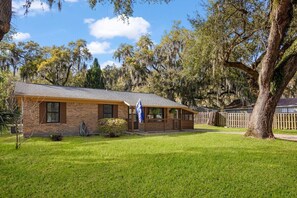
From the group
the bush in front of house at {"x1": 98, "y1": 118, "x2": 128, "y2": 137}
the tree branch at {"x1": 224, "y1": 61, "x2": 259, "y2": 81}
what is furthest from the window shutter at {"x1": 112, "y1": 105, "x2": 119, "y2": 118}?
the tree branch at {"x1": 224, "y1": 61, "x2": 259, "y2": 81}

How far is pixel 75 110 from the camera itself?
15.6 m

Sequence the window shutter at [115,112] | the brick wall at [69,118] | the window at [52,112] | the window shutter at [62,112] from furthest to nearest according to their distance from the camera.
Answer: the window shutter at [115,112] → the window shutter at [62,112] → the window at [52,112] → the brick wall at [69,118]

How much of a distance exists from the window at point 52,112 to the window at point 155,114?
6.66m

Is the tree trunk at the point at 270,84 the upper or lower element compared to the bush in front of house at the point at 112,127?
upper

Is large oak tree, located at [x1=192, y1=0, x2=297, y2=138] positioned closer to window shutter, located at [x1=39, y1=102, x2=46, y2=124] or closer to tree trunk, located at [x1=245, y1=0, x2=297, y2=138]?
tree trunk, located at [x1=245, y1=0, x2=297, y2=138]

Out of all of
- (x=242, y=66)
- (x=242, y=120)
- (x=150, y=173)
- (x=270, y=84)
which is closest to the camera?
(x=150, y=173)

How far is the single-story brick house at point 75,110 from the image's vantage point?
14023 millimetres

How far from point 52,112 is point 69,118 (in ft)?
3.43

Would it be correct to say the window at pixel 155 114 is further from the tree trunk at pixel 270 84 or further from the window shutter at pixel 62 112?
the tree trunk at pixel 270 84

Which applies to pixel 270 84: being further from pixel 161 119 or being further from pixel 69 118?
pixel 69 118

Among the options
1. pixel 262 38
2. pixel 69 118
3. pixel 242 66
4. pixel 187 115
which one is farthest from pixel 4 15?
pixel 187 115

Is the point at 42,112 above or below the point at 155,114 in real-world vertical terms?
above

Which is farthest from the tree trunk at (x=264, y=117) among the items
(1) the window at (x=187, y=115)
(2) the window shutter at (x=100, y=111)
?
(2) the window shutter at (x=100, y=111)

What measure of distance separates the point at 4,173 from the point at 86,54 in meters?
27.6
